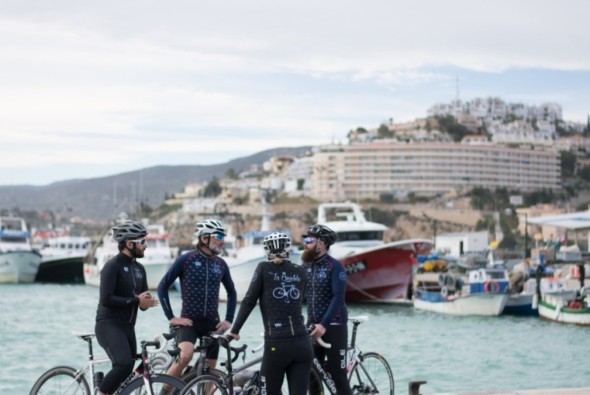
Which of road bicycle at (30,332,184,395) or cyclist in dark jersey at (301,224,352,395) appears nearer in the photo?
road bicycle at (30,332,184,395)

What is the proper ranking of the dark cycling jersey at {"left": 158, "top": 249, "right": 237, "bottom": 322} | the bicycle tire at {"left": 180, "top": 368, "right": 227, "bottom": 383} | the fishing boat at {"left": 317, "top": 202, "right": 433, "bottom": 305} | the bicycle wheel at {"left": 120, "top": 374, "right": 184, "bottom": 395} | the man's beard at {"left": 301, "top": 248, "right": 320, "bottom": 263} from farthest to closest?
the fishing boat at {"left": 317, "top": 202, "right": 433, "bottom": 305} → the man's beard at {"left": 301, "top": 248, "right": 320, "bottom": 263} → the dark cycling jersey at {"left": 158, "top": 249, "right": 237, "bottom": 322} → the bicycle tire at {"left": 180, "top": 368, "right": 227, "bottom": 383} → the bicycle wheel at {"left": 120, "top": 374, "right": 184, "bottom": 395}

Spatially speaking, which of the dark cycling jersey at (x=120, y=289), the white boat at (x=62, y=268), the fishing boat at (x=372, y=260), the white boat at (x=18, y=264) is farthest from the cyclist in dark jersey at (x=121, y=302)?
the white boat at (x=62, y=268)

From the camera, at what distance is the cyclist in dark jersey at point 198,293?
9508mm

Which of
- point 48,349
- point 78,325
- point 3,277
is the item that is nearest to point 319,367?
point 48,349

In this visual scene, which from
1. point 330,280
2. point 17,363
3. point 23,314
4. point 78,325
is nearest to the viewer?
point 330,280

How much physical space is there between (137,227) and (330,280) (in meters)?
1.65

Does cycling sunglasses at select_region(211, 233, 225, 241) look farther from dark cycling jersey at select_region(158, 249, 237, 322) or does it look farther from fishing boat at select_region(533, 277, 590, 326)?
fishing boat at select_region(533, 277, 590, 326)

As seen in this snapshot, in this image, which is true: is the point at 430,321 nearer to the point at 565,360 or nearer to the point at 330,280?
the point at 565,360

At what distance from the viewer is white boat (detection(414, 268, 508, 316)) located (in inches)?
1902

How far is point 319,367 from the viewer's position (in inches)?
383

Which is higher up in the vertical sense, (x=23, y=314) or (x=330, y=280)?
(x=330, y=280)

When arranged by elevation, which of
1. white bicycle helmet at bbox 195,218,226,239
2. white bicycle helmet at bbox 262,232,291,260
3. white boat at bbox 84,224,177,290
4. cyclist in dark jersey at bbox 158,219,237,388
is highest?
white bicycle helmet at bbox 195,218,226,239

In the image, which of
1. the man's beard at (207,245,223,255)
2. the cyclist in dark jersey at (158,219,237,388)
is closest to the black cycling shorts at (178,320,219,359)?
the cyclist in dark jersey at (158,219,237,388)

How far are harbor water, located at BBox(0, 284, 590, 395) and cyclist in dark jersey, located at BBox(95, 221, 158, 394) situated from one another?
11961 mm
